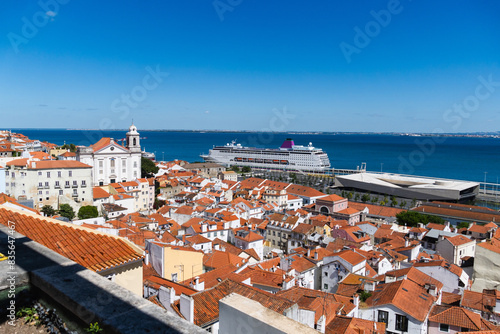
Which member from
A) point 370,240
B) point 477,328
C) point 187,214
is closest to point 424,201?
point 370,240

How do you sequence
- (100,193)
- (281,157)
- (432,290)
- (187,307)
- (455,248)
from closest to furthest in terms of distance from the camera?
1. (187,307)
2. (432,290)
3. (455,248)
4. (100,193)
5. (281,157)

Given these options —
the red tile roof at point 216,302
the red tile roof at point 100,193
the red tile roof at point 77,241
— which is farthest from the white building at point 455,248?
the red tile roof at point 100,193

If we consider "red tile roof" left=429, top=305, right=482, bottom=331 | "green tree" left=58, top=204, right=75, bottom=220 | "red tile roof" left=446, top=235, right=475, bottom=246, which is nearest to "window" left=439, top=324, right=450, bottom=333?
"red tile roof" left=429, top=305, right=482, bottom=331

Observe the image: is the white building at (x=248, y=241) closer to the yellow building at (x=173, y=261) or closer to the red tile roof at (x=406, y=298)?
the yellow building at (x=173, y=261)

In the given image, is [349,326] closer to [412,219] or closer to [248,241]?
[248,241]

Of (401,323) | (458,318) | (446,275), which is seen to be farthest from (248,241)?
(458,318)

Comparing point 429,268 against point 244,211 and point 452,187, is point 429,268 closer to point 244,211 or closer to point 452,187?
point 244,211
